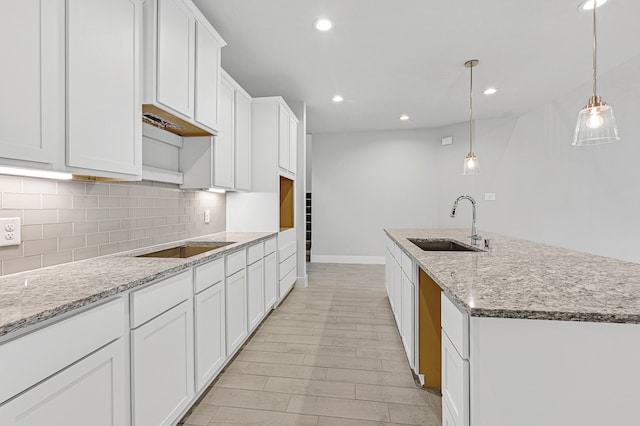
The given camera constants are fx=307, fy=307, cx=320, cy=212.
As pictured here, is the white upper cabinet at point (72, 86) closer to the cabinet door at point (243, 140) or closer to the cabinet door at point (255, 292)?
the cabinet door at point (255, 292)

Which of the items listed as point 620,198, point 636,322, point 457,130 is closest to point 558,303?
point 636,322

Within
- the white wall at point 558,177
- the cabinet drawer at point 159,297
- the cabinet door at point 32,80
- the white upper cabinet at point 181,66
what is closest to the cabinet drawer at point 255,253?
the cabinet drawer at point 159,297

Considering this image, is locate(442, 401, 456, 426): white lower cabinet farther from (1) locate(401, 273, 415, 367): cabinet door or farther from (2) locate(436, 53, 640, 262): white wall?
(2) locate(436, 53, 640, 262): white wall

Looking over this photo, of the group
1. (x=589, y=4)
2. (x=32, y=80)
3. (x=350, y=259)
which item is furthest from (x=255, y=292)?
(x=350, y=259)

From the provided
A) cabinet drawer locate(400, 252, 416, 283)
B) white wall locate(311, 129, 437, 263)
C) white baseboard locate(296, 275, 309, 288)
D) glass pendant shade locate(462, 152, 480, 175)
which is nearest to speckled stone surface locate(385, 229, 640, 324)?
cabinet drawer locate(400, 252, 416, 283)

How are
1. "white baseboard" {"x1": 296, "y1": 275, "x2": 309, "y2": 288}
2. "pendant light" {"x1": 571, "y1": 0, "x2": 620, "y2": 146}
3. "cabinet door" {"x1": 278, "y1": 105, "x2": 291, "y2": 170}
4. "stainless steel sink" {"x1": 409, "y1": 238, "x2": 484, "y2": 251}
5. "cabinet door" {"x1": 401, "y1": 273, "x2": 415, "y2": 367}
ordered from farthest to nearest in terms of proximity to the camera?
"white baseboard" {"x1": 296, "y1": 275, "x2": 309, "y2": 288}
"cabinet door" {"x1": 278, "y1": 105, "x2": 291, "y2": 170}
"stainless steel sink" {"x1": 409, "y1": 238, "x2": 484, "y2": 251}
"cabinet door" {"x1": 401, "y1": 273, "x2": 415, "y2": 367}
"pendant light" {"x1": 571, "y1": 0, "x2": 620, "y2": 146}

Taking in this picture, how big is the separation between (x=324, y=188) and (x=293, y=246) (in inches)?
100

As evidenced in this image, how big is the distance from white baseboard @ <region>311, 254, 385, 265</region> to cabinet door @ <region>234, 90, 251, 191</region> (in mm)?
3344

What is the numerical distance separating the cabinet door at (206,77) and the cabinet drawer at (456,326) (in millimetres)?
1945

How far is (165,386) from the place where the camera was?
4.86ft

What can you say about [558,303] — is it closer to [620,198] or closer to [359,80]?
[359,80]

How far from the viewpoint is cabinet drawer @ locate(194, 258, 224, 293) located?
5.85ft

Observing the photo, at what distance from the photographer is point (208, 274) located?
75.1 inches

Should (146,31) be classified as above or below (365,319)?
above
